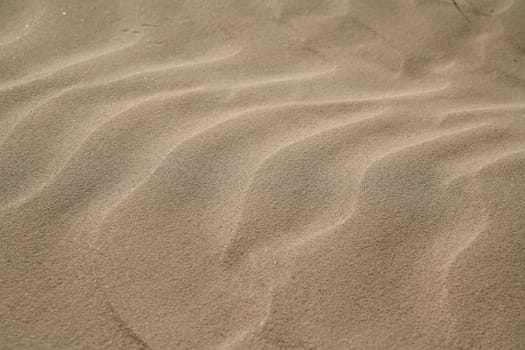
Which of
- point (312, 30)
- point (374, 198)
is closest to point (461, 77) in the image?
point (312, 30)

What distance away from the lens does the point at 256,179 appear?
1.23m

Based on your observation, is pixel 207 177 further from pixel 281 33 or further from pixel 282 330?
pixel 281 33

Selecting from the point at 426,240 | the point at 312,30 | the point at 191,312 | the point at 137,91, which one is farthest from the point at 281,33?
the point at 191,312

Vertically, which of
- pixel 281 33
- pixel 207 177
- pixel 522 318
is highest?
pixel 281 33

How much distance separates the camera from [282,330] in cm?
96

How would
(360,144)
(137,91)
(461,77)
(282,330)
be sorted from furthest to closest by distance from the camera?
(461,77)
(137,91)
(360,144)
(282,330)

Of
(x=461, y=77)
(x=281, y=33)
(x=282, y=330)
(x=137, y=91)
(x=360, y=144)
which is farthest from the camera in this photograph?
(x=281, y=33)

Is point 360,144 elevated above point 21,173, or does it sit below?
below

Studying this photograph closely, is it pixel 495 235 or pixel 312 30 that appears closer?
pixel 495 235

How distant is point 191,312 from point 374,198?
1.73 ft

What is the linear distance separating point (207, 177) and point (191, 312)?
38 cm

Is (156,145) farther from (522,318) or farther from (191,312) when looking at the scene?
(522,318)

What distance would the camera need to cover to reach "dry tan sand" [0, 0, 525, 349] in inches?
38.5

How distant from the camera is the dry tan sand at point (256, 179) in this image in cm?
98
